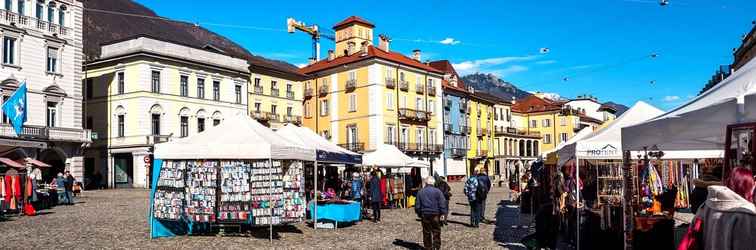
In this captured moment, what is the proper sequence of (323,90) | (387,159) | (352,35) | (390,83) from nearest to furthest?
(387,159), (390,83), (323,90), (352,35)

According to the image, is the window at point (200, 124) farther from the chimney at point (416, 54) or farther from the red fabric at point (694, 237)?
the red fabric at point (694, 237)

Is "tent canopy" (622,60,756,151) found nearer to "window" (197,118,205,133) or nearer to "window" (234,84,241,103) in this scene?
"window" (197,118,205,133)

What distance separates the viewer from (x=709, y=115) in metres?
5.72

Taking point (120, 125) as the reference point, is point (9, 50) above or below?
above

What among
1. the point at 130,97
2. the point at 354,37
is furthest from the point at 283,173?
the point at 354,37

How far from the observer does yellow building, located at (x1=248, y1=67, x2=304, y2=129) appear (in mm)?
53062

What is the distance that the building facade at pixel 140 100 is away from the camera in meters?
43.6

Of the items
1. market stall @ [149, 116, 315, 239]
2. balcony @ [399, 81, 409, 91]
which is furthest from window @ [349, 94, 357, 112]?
market stall @ [149, 116, 315, 239]

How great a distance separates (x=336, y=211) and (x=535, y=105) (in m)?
80.0

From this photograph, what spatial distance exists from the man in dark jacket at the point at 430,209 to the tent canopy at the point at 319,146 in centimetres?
497

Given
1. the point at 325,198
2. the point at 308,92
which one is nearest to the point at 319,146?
the point at 325,198

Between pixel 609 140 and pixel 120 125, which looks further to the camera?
pixel 120 125

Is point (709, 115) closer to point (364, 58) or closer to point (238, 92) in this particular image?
point (238, 92)

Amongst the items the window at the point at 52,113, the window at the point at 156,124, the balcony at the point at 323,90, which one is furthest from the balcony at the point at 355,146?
the window at the point at 52,113
